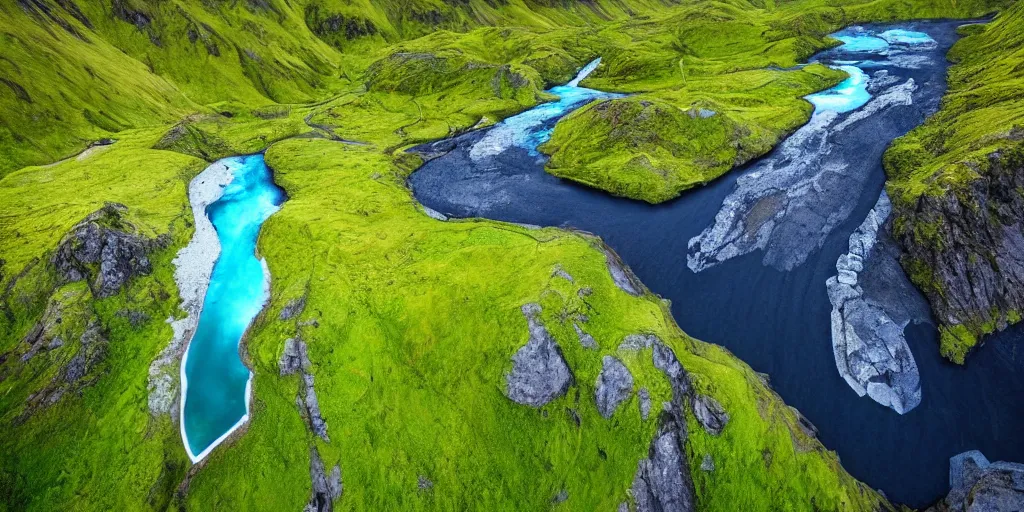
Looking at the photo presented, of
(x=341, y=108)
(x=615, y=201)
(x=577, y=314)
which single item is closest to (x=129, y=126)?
(x=341, y=108)

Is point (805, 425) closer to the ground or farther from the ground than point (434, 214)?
farther from the ground

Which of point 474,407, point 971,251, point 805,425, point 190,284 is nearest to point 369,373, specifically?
point 474,407

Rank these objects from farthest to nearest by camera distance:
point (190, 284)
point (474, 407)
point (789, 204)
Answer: point (789, 204), point (190, 284), point (474, 407)

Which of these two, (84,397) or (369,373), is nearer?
(369,373)

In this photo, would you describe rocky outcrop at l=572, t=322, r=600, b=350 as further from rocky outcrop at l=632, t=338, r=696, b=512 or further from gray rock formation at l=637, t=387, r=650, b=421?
rocky outcrop at l=632, t=338, r=696, b=512

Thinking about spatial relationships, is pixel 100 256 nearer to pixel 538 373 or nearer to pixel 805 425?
pixel 538 373

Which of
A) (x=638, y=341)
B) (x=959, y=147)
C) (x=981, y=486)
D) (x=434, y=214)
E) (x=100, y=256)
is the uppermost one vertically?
(x=959, y=147)

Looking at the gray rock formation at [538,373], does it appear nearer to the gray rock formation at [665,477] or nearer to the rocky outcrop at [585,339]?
the rocky outcrop at [585,339]

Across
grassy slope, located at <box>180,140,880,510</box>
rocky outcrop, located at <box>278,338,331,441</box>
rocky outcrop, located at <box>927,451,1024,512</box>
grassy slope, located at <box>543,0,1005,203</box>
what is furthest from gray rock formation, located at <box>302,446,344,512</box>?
grassy slope, located at <box>543,0,1005,203</box>

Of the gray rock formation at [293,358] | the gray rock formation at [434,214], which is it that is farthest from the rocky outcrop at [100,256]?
the gray rock formation at [434,214]
